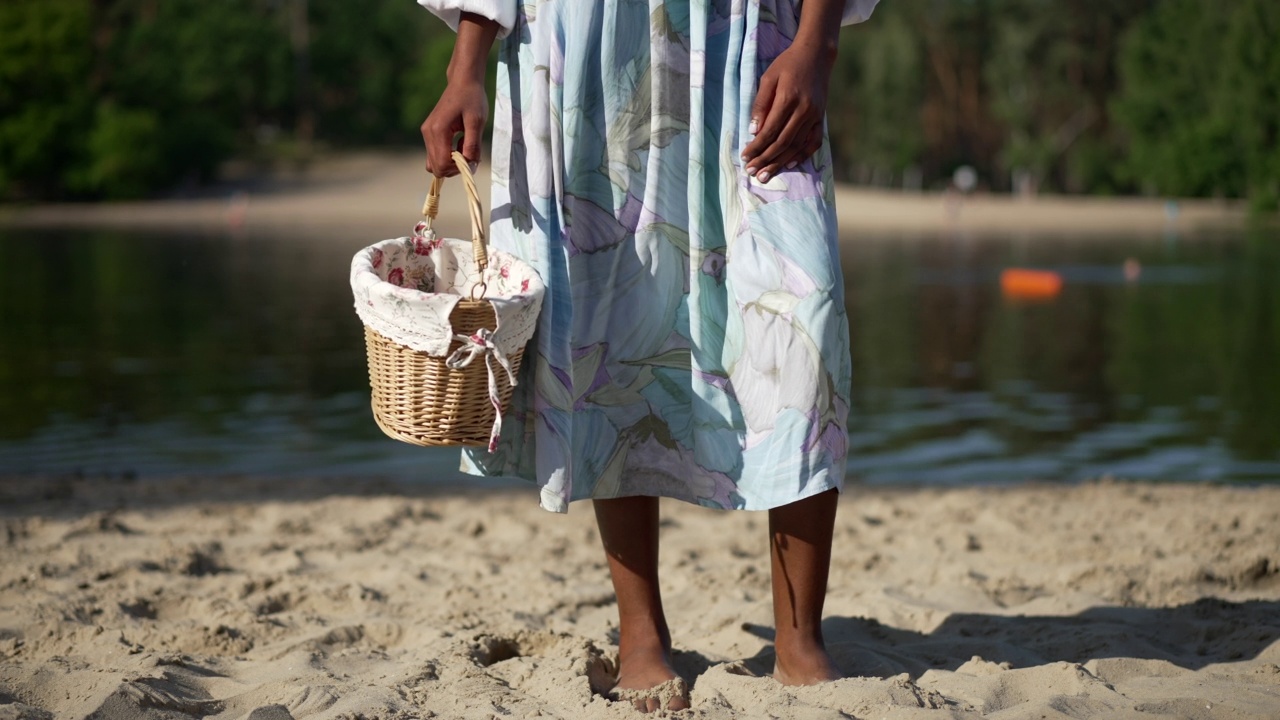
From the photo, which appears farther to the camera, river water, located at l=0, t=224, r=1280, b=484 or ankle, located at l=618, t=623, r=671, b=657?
river water, located at l=0, t=224, r=1280, b=484

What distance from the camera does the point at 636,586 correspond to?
8.52 ft

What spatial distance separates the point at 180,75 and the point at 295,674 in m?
48.9

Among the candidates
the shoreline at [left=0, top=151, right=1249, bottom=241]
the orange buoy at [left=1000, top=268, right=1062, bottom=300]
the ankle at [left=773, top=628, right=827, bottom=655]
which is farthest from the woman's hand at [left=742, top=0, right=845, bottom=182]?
the shoreline at [left=0, top=151, right=1249, bottom=241]

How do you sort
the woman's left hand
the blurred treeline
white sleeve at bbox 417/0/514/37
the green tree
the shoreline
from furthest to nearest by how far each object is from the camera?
the blurred treeline
the green tree
the shoreline
white sleeve at bbox 417/0/514/37
the woman's left hand

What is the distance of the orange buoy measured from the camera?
1536 centimetres

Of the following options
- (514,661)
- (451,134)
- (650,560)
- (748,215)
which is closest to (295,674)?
(514,661)

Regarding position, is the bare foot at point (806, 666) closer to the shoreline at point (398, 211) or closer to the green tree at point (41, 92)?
the shoreline at point (398, 211)

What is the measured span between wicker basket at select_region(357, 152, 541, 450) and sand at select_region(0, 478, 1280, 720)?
1.66ft

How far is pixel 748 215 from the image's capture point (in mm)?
2330

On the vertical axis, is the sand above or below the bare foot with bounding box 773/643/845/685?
below

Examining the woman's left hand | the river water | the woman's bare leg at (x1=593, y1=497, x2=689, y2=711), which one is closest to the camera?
the woman's left hand

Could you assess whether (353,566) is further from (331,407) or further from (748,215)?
(331,407)

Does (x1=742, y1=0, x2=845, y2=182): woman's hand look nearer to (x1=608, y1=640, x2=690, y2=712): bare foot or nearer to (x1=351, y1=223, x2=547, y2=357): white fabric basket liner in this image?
(x1=351, y1=223, x2=547, y2=357): white fabric basket liner

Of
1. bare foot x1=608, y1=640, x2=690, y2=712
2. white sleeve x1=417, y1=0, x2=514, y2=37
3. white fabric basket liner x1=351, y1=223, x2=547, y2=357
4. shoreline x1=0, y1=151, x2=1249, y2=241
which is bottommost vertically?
shoreline x1=0, y1=151, x2=1249, y2=241
